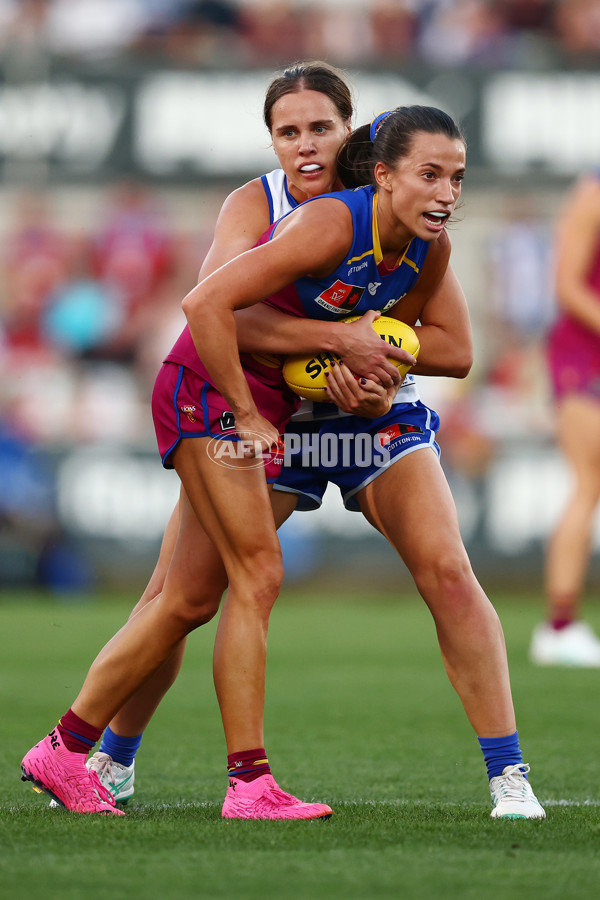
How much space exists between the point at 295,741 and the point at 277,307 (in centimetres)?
202

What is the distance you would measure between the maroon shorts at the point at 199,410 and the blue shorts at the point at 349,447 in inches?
4.9

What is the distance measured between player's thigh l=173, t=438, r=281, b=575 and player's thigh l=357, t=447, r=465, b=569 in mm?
336

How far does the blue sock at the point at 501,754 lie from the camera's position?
12.7ft

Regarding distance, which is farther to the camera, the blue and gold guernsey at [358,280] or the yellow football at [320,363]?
the yellow football at [320,363]

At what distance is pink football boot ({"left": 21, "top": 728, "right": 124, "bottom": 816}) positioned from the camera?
391cm

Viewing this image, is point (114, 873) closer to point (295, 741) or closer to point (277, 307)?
point (277, 307)

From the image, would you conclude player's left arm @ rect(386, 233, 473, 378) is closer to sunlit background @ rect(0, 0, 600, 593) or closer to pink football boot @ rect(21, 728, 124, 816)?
pink football boot @ rect(21, 728, 124, 816)

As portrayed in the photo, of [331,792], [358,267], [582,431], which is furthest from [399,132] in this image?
[582,431]

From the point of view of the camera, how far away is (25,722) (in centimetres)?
571

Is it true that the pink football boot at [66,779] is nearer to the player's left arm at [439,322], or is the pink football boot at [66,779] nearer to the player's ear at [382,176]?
the player's left arm at [439,322]

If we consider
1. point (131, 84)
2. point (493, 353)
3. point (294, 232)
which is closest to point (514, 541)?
point (493, 353)

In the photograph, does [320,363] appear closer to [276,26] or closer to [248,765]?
[248,765]

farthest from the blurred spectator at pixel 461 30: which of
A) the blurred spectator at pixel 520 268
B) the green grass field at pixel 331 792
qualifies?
the green grass field at pixel 331 792

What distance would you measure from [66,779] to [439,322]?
169cm
